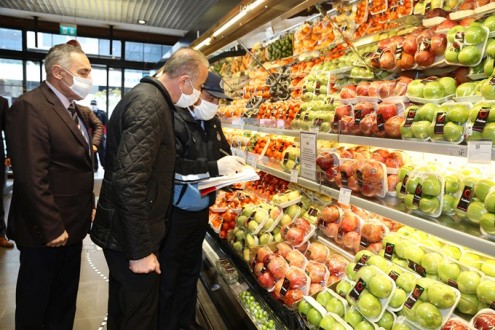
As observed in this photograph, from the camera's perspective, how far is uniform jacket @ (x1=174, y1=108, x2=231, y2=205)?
8.65ft

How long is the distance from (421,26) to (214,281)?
2579mm

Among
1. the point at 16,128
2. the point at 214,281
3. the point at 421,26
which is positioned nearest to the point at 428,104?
the point at 421,26

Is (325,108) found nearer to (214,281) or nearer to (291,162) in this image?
(291,162)

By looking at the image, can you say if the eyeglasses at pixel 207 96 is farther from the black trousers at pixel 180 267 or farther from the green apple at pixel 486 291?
the green apple at pixel 486 291

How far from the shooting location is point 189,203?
2.71 meters

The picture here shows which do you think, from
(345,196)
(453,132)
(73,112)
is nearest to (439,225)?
(453,132)

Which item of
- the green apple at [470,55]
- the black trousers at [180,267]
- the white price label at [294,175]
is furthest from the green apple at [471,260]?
the black trousers at [180,267]

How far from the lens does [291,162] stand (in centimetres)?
279

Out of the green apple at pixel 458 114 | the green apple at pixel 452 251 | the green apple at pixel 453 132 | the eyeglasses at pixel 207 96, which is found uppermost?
the eyeglasses at pixel 207 96

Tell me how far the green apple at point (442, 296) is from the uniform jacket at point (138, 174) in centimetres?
131

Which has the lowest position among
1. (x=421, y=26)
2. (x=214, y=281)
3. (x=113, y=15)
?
(x=214, y=281)

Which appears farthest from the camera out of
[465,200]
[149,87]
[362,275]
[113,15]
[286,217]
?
[113,15]

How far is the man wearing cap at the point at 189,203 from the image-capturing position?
267 cm

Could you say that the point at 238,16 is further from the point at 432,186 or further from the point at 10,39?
the point at 10,39
